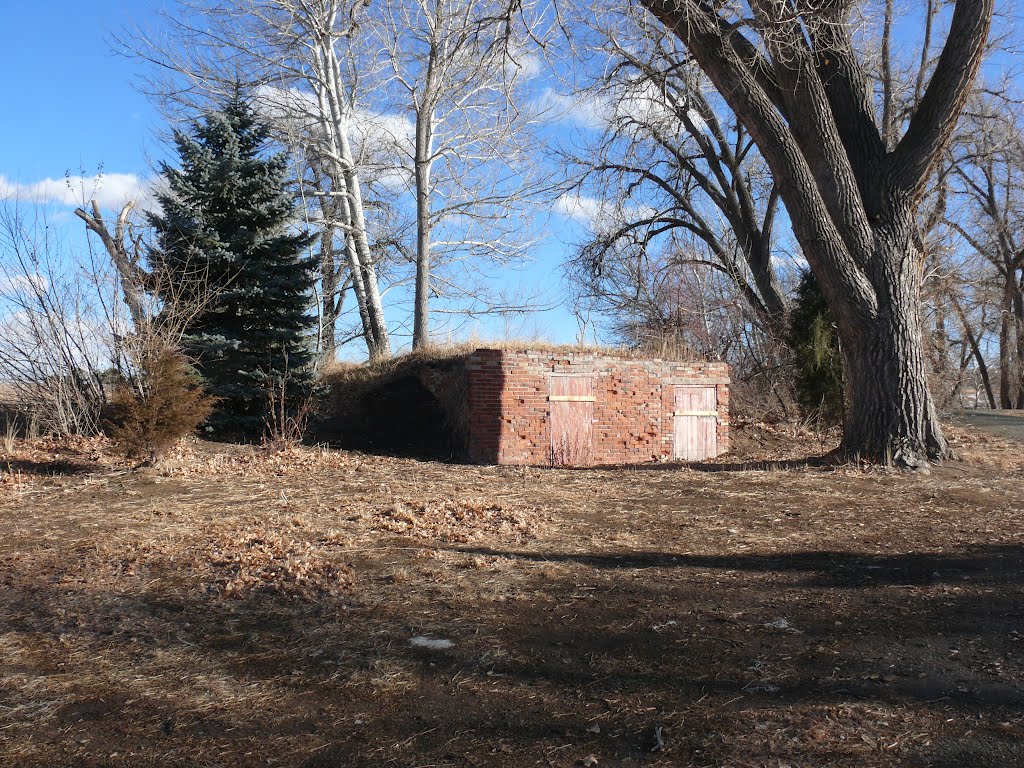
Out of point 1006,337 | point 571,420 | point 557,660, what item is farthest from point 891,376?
point 1006,337

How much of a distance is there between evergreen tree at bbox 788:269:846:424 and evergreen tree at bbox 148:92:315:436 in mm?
9763

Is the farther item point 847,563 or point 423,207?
point 423,207

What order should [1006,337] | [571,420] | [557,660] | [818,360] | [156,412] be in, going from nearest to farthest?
[557,660], [156,412], [571,420], [818,360], [1006,337]

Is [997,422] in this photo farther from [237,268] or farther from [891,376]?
[237,268]

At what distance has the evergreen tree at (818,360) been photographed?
49.6 feet

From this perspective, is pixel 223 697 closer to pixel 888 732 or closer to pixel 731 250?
pixel 888 732

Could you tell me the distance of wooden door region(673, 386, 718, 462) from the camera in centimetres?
1409

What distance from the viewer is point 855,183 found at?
412 inches

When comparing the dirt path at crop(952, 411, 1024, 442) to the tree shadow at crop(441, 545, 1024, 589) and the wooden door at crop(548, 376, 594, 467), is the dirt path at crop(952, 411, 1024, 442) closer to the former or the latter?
the wooden door at crop(548, 376, 594, 467)

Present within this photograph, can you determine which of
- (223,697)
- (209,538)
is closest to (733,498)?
(209,538)

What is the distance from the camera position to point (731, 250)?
973 inches

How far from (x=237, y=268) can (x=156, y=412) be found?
5059 millimetres

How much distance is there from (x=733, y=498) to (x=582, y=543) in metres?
2.75

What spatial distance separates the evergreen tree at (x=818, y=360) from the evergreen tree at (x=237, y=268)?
32.0 ft
